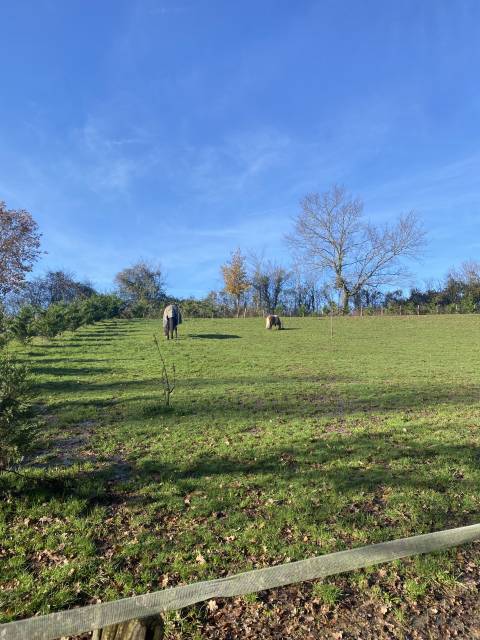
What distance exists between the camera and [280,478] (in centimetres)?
525

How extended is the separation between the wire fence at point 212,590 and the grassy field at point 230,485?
0.59 m

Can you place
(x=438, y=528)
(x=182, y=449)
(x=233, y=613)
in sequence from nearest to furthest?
(x=233, y=613) → (x=438, y=528) → (x=182, y=449)

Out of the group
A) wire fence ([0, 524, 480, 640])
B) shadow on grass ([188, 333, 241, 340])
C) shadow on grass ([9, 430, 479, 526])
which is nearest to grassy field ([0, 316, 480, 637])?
shadow on grass ([9, 430, 479, 526])

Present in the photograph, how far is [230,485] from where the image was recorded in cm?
508

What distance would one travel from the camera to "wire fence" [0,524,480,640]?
6.23ft

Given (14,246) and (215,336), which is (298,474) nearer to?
(215,336)

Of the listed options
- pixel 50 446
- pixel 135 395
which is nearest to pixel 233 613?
pixel 50 446

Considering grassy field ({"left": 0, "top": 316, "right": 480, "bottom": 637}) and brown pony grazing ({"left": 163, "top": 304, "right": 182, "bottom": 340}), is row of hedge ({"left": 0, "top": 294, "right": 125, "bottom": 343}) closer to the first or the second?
brown pony grazing ({"left": 163, "top": 304, "right": 182, "bottom": 340})

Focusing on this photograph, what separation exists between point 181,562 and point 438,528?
2483mm

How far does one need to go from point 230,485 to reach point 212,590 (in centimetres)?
270

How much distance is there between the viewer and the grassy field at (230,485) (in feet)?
11.4

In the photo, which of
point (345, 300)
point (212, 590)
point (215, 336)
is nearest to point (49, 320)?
point (215, 336)

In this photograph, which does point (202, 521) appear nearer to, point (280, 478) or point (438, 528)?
point (280, 478)

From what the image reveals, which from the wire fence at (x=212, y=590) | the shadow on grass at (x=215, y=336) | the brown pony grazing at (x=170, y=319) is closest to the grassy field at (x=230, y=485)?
the wire fence at (x=212, y=590)
